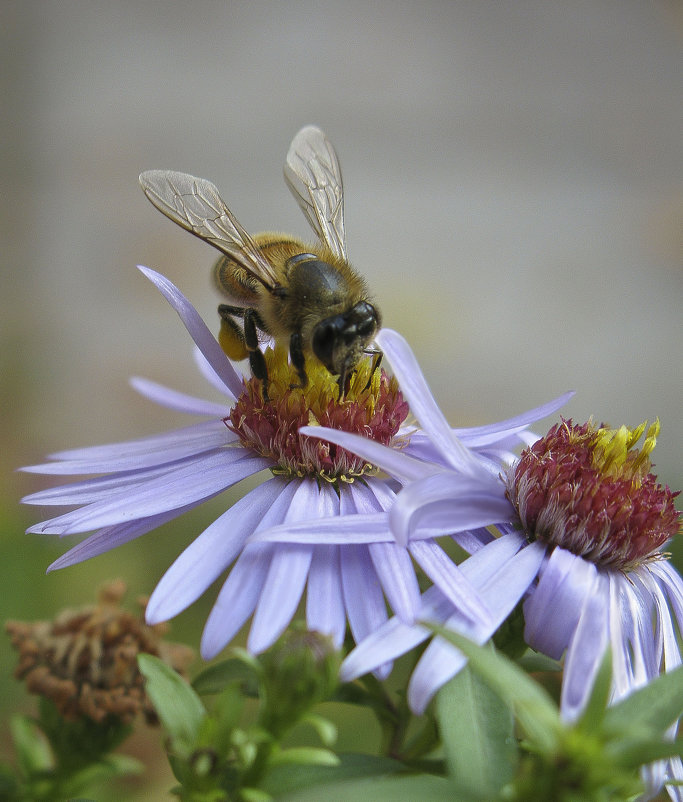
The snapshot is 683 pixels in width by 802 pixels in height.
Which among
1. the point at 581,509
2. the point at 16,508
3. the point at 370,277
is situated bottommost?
the point at 581,509

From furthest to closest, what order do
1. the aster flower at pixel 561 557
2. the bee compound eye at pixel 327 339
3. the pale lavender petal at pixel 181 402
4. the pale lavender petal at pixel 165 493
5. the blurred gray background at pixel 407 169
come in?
the blurred gray background at pixel 407 169, the pale lavender petal at pixel 181 402, the bee compound eye at pixel 327 339, the pale lavender petal at pixel 165 493, the aster flower at pixel 561 557

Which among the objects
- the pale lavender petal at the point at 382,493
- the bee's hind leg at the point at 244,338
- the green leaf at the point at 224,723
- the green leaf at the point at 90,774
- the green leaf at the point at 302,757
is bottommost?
the green leaf at the point at 90,774

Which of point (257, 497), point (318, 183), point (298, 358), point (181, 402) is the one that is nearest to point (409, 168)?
point (318, 183)

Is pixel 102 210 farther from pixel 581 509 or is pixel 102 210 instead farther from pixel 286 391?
pixel 581 509

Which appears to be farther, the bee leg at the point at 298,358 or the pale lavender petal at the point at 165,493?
the bee leg at the point at 298,358

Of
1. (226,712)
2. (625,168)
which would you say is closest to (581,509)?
(226,712)

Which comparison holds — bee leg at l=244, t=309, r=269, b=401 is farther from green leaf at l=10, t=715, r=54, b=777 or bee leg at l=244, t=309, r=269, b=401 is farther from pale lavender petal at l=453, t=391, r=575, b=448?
→ green leaf at l=10, t=715, r=54, b=777

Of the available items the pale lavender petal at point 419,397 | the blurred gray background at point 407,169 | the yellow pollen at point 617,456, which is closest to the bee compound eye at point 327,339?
the pale lavender petal at point 419,397

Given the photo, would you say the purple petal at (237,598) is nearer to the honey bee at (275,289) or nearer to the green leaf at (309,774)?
the green leaf at (309,774)
